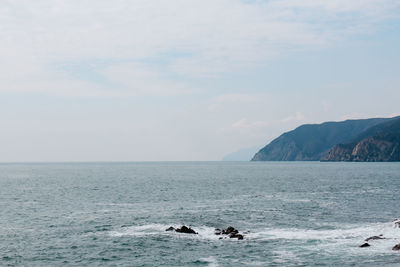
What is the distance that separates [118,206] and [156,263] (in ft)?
135

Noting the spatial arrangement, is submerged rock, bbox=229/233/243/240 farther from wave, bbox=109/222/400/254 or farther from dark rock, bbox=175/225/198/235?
dark rock, bbox=175/225/198/235

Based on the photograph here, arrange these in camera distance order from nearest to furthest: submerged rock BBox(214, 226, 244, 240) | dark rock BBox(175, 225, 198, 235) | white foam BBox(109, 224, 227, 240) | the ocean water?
the ocean water → submerged rock BBox(214, 226, 244, 240) → white foam BBox(109, 224, 227, 240) → dark rock BBox(175, 225, 198, 235)

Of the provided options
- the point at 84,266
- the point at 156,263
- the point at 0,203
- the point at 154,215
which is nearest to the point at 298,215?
the point at 154,215

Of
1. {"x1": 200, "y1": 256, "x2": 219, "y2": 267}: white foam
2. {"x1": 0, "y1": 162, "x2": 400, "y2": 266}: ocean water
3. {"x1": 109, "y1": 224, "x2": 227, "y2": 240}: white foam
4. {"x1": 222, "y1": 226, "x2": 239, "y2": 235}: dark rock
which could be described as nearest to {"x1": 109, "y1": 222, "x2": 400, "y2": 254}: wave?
{"x1": 109, "y1": 224, "x2": 227, "y2": 240}: white foam

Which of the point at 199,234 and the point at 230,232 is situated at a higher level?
the point at 230,232

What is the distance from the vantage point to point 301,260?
122 ft

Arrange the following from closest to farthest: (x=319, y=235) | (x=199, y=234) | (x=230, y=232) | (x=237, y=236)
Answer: (x=237, y=236)
(x=319, y=235)
(x=230, y=232)
(x=199, y=234)

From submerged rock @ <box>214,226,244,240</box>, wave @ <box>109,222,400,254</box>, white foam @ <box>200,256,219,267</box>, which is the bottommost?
white foam @ <box>200,256,219,267</box>

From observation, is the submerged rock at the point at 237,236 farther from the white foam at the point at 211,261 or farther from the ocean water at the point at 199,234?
the white foam at the point at 211,261

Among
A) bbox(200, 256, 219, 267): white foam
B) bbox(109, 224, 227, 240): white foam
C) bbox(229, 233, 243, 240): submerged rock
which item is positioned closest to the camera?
bbox(200, 256, 219, 267): white foam

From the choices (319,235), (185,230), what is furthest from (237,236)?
(319,235)

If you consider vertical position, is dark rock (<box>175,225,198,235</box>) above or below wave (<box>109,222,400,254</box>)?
above

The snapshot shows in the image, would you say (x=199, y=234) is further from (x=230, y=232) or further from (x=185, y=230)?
(x=230, y=232)

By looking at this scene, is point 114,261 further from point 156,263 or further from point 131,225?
point 131,225
